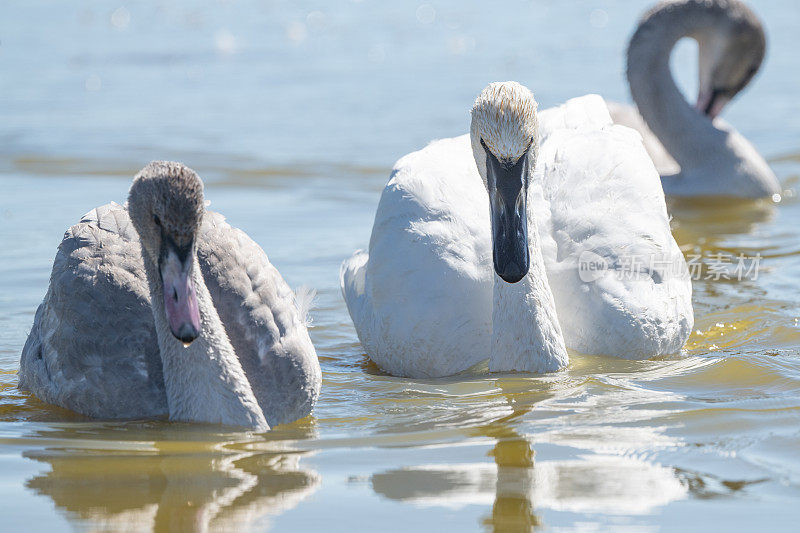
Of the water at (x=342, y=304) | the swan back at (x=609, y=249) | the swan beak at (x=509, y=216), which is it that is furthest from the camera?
the swan back at (x=609, y=249)

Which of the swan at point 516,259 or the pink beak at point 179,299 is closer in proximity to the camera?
the pink beak at point 179,299

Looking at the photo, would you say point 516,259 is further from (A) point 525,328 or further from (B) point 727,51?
(B) point 727,51

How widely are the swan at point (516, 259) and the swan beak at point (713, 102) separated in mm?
5233

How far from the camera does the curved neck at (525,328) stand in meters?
6.41

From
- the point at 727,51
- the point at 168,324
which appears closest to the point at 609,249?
the point at 168,324

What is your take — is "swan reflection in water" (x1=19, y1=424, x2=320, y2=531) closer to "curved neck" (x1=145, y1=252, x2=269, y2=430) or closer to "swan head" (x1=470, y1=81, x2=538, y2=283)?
"curved neck" (x1=145, y1=252, x2=269, y2=430)

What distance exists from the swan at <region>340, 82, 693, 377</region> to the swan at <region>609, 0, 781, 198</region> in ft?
13.4

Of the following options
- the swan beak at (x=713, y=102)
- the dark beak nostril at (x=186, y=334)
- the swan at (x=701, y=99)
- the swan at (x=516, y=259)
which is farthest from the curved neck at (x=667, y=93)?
the dark beak nostril at (x=186, y=334)

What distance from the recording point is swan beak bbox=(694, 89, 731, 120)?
40.9 feet

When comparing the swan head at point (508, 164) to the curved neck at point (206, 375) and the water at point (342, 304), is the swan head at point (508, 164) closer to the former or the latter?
the water at point (342, 304)

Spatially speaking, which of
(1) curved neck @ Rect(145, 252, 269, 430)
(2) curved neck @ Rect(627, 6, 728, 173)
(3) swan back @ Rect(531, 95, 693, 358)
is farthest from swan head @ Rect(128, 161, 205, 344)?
(2) curved neck @ Rect(627, 6, 728, 173)

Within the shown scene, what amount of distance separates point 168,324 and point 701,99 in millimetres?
8148

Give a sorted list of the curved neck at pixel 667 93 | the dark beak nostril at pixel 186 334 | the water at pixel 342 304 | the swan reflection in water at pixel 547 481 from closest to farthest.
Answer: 1. the swan reflection in water at pixel 547 481
2. the water at pixel 342 304
3. the dark beak nostril at pixel 186 334
4. the curved neck at pixel 667 93

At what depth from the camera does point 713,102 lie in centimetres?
1248
